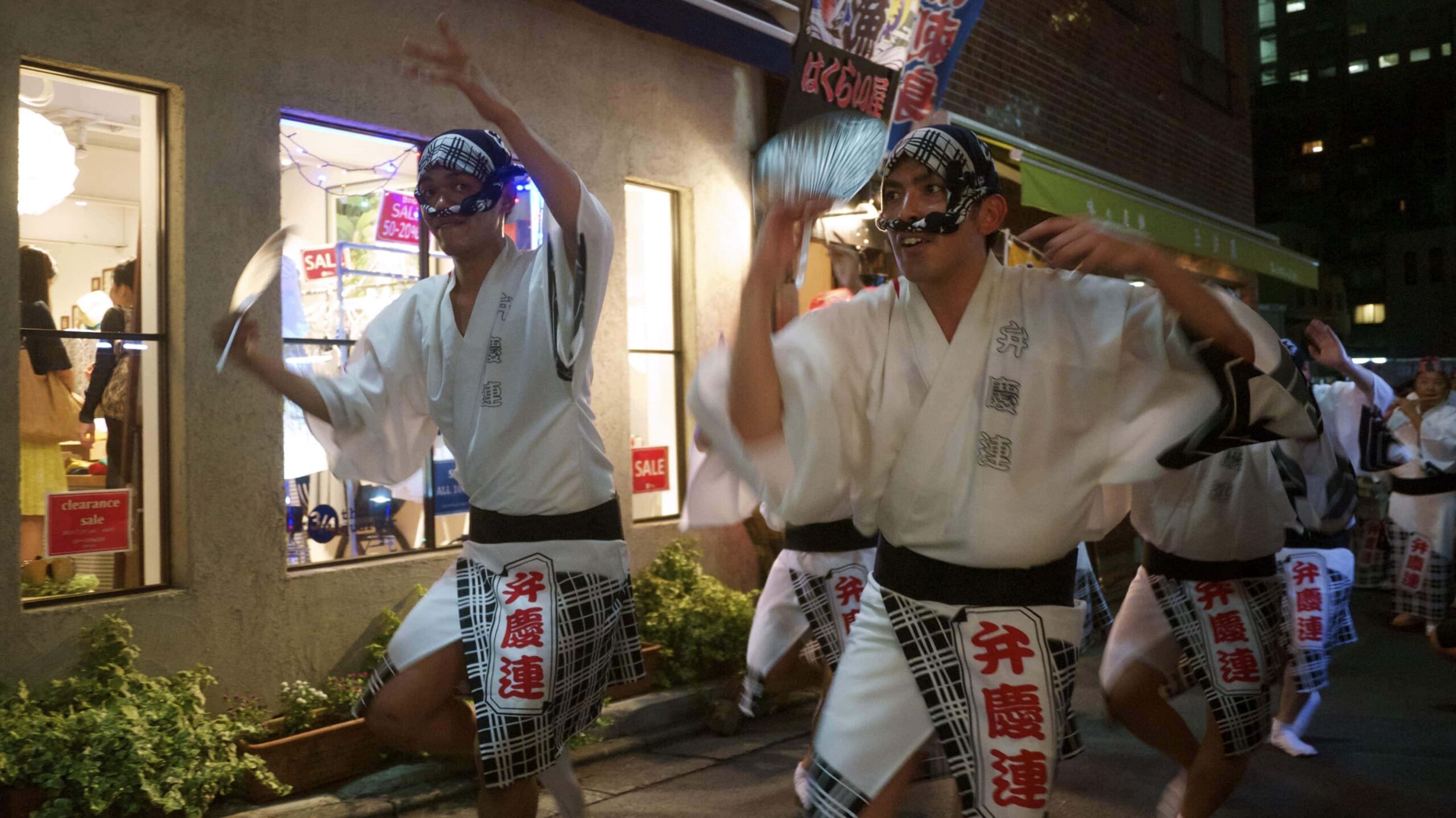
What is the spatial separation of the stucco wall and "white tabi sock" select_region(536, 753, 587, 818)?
8.72ft

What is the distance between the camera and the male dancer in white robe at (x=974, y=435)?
2676 millimetres

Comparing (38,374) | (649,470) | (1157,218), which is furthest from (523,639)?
(1157,218)

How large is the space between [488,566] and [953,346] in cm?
163

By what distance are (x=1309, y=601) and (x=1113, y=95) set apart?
9558mm

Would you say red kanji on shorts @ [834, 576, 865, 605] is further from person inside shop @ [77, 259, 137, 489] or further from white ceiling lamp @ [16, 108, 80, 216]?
white ceiling lamp @ [16, 108, 80, 216]

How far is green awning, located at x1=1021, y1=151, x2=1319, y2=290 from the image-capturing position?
396 inches

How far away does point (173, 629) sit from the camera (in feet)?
18.2

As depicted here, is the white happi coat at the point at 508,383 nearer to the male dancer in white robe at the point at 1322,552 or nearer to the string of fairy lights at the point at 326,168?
the string of fairy lights at the point at 326,168

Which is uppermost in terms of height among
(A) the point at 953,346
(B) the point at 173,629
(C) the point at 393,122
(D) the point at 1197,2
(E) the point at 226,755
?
(D) the point at 1197,2

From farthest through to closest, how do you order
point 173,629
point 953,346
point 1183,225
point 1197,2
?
point 1197,2 < point 1183,225 < point 173,629 < point 953,346

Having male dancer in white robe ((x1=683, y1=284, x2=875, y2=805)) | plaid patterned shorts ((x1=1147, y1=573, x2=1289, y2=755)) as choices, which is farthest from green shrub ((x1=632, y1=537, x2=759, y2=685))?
plaid patterned shorts ((x1=1147, y1=573, x2=1289, y2=755))

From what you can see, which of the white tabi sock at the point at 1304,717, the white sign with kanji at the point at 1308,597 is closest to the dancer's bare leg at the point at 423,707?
the white sign with kanji at the point at 1308,597

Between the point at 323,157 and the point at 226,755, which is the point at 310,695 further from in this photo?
the point at 323,157

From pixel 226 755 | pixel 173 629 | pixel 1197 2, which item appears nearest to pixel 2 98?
pixel 173 629
